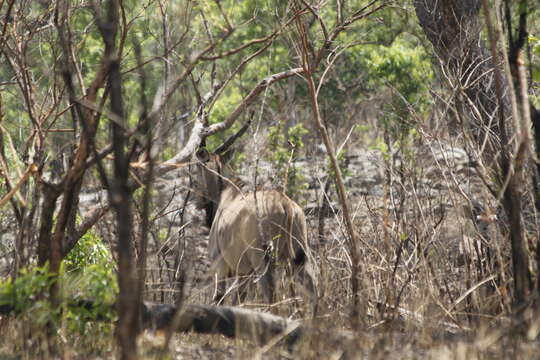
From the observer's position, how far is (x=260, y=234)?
7.29 m

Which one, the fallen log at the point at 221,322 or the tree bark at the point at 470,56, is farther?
the tree bark at the point at 470,56

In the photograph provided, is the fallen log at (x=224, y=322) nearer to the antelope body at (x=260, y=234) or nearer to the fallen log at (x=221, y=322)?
the fallen log at (x=221, y=322)

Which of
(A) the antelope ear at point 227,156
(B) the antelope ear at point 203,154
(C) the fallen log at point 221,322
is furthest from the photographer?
(A) the antelope ear at point 227,156

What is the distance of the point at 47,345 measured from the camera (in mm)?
4258

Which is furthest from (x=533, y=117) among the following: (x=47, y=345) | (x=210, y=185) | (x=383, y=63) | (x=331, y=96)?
(x=331, y=96)

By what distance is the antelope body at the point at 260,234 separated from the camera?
7.34m

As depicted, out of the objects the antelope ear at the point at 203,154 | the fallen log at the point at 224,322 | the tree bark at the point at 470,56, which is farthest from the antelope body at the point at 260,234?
the fallen log at the point at 224,322

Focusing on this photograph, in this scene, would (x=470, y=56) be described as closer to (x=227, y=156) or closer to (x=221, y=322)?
(x=227, y=156)

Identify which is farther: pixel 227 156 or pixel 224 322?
pixel 227 156

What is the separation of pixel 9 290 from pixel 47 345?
385 millimetres

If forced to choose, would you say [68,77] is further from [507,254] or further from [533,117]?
[507,254]

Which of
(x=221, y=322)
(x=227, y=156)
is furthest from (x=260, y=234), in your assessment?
(x=221, y=322)

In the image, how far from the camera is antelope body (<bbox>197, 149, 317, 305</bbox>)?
734 centimetres

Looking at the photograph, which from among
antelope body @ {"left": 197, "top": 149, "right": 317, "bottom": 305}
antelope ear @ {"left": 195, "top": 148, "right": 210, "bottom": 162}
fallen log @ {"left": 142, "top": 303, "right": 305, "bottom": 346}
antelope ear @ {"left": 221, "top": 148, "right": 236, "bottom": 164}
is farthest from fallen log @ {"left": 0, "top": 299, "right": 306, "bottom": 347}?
antelope ear @ {"left": 221, "top": 148, "right": 236, "bottom": 164}
